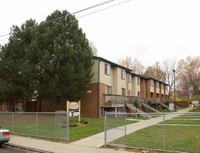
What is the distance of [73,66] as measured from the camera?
63.2ft

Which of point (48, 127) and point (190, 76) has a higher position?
Result: point (190, 76)

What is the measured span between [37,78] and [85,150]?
14504 mm

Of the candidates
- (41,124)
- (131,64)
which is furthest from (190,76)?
(41,124)

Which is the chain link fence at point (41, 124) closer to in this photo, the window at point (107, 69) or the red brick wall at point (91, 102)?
the red brick wall at point (91, 102)

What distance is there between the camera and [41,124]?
47.8 feet

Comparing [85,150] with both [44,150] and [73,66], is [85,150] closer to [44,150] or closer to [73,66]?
[44,150]

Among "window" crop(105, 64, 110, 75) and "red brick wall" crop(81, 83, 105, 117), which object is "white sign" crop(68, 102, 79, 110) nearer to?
"red brick wall" crop(81, 83, 105, 117)

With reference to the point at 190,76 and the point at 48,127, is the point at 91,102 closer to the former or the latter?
the point at 48,127

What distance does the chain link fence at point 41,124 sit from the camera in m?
11.9

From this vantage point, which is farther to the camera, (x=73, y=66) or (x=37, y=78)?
(x=37, y=78)

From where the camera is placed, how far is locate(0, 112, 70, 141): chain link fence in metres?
11.9

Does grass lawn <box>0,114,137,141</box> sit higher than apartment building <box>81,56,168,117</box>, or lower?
lower

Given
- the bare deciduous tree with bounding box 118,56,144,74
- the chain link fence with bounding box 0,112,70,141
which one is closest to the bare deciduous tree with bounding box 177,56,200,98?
the bare deciduous tree with bounding box 118,56,144,74

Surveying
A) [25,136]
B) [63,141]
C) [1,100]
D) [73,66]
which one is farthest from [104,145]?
[1,100]
